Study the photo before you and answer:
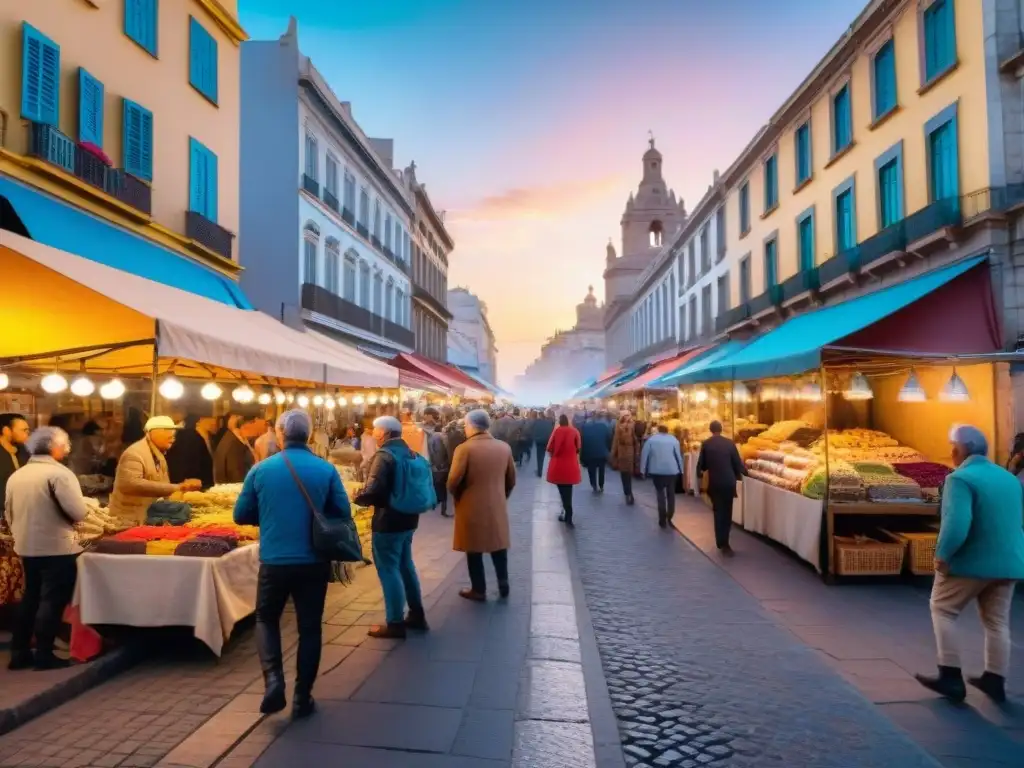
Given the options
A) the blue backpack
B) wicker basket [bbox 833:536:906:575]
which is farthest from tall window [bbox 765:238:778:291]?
the blue backpack

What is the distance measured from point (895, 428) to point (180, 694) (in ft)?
48.7

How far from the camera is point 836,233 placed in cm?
1855

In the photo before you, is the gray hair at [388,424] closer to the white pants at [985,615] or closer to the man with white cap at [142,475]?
the man with white cap at [142,475]

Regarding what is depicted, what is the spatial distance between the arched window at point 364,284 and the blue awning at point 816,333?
17500 mm

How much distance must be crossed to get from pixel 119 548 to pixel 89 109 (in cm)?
942

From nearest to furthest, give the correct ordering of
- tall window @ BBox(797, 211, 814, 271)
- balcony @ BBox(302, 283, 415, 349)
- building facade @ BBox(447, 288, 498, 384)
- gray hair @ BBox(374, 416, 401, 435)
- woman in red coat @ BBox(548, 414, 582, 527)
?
1. gray hair @ BBox(374, 416, 401, 435)
2. woman in red coat @ BBox(548, 414, 582, 527)
3. tall window @ BBox(797, 211, 814, 271)
4. balcony @ BBox(302, 283, 415, 349)
5. building facade @ BBox(447, 288, 498, 384)

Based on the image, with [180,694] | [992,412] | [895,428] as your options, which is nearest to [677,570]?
[180,694]

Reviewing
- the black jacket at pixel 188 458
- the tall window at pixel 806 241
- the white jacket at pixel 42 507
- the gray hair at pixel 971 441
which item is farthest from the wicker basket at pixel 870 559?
the tall window at pixel 806 241

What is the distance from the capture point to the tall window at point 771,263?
2289 centimetres

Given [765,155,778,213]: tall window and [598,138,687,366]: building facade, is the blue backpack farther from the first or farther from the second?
[598,138,687,366]: building facade

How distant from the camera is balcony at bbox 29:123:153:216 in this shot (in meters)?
10.7

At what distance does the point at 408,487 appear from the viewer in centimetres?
611

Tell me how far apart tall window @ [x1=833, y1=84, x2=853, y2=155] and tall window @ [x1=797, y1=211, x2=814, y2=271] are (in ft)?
7.01

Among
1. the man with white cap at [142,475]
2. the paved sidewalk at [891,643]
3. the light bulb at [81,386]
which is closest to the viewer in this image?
the paved sidewalk at [891,643]
